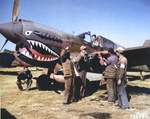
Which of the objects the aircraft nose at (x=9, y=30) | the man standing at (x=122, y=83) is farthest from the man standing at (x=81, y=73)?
the aircraft nose at (x=9, y=30)

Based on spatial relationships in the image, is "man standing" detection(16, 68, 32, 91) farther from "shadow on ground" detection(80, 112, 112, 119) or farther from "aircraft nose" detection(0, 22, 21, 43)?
"shadow on ground" detection(80, 112, 112, 119)

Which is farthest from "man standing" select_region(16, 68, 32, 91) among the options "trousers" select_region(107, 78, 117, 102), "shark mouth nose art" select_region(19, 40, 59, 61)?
"trousers" select_region(107, 78, 117, 102)

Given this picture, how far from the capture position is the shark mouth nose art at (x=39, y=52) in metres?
5.65

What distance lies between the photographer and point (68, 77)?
450 centimetres

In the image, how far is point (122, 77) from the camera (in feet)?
12.8

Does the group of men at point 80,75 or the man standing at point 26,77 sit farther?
the man standing at point 26,77

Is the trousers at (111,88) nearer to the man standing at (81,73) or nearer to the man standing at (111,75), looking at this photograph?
the man standing at (111,75)

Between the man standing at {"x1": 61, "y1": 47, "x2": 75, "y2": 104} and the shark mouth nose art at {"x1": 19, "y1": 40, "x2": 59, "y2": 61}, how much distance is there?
161cm

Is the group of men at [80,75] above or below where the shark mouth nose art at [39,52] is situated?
below

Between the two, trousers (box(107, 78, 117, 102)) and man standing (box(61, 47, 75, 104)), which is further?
trousers (box(107, 78, 117, 102))

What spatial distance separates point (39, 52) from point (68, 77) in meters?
2.09

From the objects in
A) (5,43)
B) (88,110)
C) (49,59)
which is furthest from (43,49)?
(88,110)

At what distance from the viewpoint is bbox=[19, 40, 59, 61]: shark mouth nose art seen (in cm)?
565

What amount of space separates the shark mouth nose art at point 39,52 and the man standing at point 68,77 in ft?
5.29
